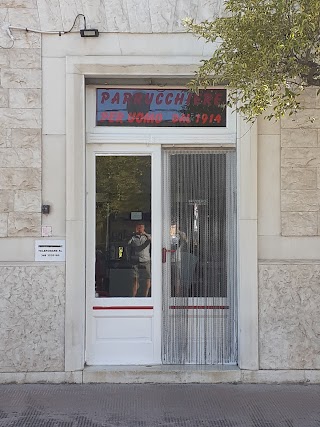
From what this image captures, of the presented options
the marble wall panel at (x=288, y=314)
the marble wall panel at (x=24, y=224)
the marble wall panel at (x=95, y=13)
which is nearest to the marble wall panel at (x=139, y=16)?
the marble wall panel at (x=95, y=13)

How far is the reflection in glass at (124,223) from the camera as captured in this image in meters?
7.13

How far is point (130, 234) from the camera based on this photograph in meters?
7.15

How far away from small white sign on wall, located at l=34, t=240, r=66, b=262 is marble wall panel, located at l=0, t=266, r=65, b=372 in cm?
10

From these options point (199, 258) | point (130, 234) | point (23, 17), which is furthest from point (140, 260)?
point (23, 17)

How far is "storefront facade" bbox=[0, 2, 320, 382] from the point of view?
674 cm

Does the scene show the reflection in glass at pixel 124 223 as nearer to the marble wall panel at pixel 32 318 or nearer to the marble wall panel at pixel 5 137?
the marble wall panel at pixel 32 318

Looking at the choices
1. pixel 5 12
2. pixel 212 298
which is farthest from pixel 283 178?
pixel 5 12

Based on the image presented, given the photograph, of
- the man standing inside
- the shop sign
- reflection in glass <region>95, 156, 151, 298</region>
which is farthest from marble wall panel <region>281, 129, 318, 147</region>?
the man standing inside

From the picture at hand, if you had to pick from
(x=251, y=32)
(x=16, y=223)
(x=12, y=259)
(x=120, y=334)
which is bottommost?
(x=120, y=334)

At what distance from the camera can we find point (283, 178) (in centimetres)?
685

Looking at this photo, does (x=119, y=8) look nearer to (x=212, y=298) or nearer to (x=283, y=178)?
(x=283, y=178)

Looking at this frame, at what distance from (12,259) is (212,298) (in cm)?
242

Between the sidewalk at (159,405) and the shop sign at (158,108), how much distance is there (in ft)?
10.2

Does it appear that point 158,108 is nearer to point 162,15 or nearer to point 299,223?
point 162,15
